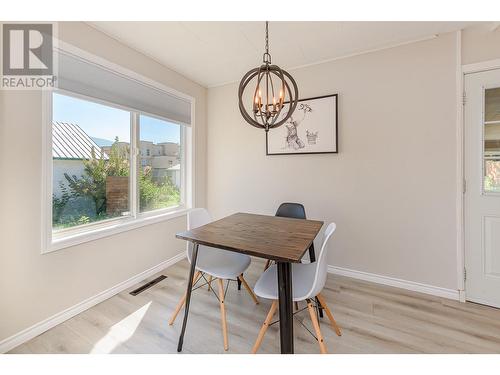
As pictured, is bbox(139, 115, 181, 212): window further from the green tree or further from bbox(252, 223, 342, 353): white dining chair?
bbox(252, 223, 342, 353): white dining chair

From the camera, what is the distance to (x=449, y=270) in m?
2.12

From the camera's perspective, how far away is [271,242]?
4.88 feet

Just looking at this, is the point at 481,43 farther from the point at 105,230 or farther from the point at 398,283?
the point at 105,230

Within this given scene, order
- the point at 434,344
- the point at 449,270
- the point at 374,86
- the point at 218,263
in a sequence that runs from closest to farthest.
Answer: the point at 434,344
the point at 218,263
the point at 449,270
the point at 374,86

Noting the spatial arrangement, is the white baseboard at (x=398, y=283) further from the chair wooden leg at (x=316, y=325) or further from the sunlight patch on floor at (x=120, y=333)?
the sunlight patch on floor at (x=120, y=333)

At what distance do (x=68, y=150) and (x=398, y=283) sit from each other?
3.39 metres

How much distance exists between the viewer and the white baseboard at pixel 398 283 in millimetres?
2129

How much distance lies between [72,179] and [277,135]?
219 centimetres

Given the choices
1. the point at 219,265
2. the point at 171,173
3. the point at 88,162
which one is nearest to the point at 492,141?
the point at 219,265

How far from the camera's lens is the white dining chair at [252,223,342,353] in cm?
135

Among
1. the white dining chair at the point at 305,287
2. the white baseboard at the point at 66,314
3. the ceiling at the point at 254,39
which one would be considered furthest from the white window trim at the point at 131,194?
the white dining chair at the point at 305,287
